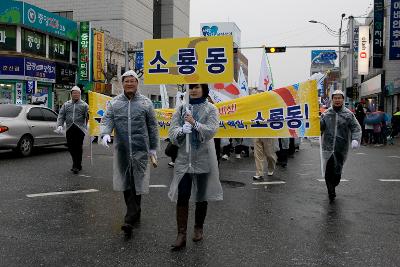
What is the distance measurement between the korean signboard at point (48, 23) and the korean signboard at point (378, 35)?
22.6 metres

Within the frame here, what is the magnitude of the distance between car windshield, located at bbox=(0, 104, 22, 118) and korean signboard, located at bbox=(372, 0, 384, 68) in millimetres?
24212

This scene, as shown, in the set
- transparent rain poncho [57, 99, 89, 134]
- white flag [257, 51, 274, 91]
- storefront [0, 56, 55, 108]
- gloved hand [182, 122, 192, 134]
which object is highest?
storefront [0, 56, 55, 108]

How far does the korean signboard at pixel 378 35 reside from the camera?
2966 centimetres

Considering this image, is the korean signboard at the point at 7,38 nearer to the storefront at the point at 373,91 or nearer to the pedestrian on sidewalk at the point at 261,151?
the storefront at the point at 373,91

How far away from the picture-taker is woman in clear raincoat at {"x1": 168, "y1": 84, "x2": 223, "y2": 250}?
190 inches

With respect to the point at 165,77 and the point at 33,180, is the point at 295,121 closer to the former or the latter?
the point at 165,77

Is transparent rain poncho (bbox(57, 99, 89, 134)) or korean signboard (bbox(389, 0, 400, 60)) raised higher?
korean signboard (bbox(389, 0, 400, 60))

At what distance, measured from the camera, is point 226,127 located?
31.3ft

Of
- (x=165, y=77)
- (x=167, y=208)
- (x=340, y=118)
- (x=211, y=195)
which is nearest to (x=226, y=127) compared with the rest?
(x=340, y=118)

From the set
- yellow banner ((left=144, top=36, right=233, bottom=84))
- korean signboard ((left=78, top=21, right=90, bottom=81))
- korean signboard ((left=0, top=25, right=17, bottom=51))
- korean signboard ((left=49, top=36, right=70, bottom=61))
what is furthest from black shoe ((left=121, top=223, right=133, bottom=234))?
korean signboard ((left=78, top=21, right=90, bottom=81))

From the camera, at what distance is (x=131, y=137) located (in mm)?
5422

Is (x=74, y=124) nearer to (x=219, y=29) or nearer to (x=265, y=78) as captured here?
(x=265, y=78)

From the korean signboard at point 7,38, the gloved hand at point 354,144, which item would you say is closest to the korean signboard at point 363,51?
the korean signboard at point 7,38

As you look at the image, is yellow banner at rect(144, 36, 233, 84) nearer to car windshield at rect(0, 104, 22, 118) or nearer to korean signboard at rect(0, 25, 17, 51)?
car windshield at rect(0, 104, 22, 118)
